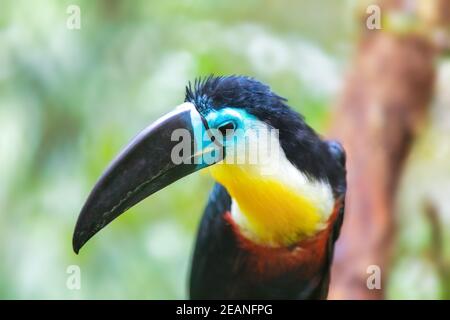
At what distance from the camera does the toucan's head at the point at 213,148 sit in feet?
4.58

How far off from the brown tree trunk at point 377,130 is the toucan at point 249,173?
0.38 meters

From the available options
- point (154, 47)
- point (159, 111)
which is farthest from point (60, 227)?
point (154, 47)

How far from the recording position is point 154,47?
107 inches

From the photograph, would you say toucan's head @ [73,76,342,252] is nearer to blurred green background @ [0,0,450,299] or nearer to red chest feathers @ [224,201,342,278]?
red chest feathers @ [224,201,342,278]

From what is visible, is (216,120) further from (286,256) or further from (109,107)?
(109,107)

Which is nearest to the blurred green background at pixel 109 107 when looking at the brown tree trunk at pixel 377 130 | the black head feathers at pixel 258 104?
the brown tree trunk at pixel 377 130

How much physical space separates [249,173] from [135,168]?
0.25 metres

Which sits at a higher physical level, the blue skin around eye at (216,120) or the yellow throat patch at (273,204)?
the blue skin around eye at (216,120)

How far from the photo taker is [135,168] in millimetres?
1400

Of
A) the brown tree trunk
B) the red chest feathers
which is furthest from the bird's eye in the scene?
A: the brown tree trunk

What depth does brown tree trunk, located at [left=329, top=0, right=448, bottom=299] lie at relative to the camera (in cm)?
209

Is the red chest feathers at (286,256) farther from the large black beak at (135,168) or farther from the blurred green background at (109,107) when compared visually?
the blurred green background at (109,107)
